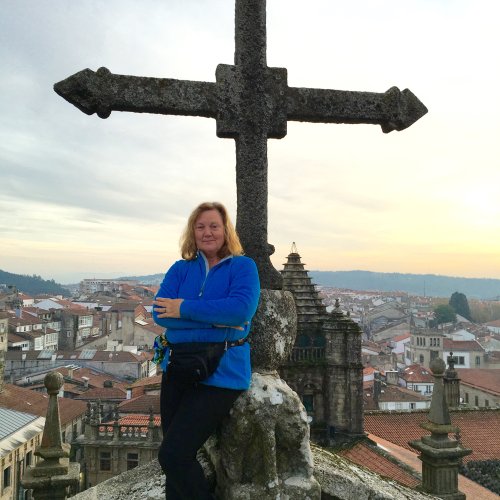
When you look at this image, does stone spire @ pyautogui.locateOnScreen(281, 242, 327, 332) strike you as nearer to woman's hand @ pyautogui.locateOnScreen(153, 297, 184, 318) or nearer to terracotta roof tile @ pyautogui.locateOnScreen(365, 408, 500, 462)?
terracotta roof tile @ pyautogui.locateOnScreen(365, 408, 500, 462)

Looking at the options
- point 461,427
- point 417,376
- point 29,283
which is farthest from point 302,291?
point 29,283

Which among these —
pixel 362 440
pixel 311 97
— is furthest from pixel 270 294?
pixel 362 440

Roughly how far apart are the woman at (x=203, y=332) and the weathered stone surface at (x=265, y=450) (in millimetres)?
97

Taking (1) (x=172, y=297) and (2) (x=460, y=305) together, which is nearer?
(1) (x=172, y=297)

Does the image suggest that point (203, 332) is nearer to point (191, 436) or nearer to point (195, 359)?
point (195, 359)

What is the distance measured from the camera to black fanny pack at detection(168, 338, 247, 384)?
240 cm

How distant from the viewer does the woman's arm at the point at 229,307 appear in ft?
8.05

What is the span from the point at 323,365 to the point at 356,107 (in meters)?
21.5

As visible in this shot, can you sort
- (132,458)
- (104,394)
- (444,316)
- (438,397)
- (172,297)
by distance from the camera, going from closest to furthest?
(172,297), (438,397), (132,458), (104,394), (444,316)

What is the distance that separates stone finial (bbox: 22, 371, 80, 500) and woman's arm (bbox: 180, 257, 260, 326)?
133 inches

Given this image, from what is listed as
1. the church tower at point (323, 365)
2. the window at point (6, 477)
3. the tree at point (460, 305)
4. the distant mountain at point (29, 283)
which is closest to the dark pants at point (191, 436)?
the church tower at point (323, 365)

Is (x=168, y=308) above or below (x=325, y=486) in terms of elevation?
above

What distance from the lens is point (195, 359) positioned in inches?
94.9

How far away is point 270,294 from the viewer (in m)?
2.95
